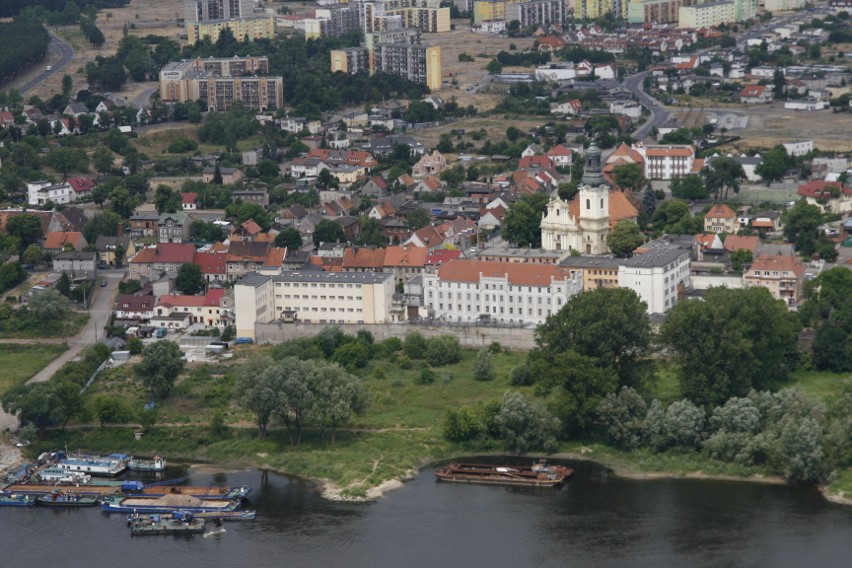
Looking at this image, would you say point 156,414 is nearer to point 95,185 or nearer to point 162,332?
point 162,332

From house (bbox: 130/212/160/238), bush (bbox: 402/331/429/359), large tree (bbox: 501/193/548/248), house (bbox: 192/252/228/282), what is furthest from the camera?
house (bbox: 130/212/160/238)

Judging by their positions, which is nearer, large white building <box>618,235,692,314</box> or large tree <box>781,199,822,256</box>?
large white building <box>618,235,692,314</box>

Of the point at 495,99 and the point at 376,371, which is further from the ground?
the point at 495,99

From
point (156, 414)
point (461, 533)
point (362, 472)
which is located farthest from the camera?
point (156, 414)

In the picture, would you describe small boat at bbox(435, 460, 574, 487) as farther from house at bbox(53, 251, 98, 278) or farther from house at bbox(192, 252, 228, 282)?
house at bbox(53, 251, 98, 278)

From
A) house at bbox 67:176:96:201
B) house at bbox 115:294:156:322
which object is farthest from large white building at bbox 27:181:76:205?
house at bbox 115:294:156:322

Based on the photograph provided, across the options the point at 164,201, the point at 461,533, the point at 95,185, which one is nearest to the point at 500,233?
the point at 164,201

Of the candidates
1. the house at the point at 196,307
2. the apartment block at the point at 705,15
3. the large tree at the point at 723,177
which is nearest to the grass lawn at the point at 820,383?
the house at the point at 196,307
